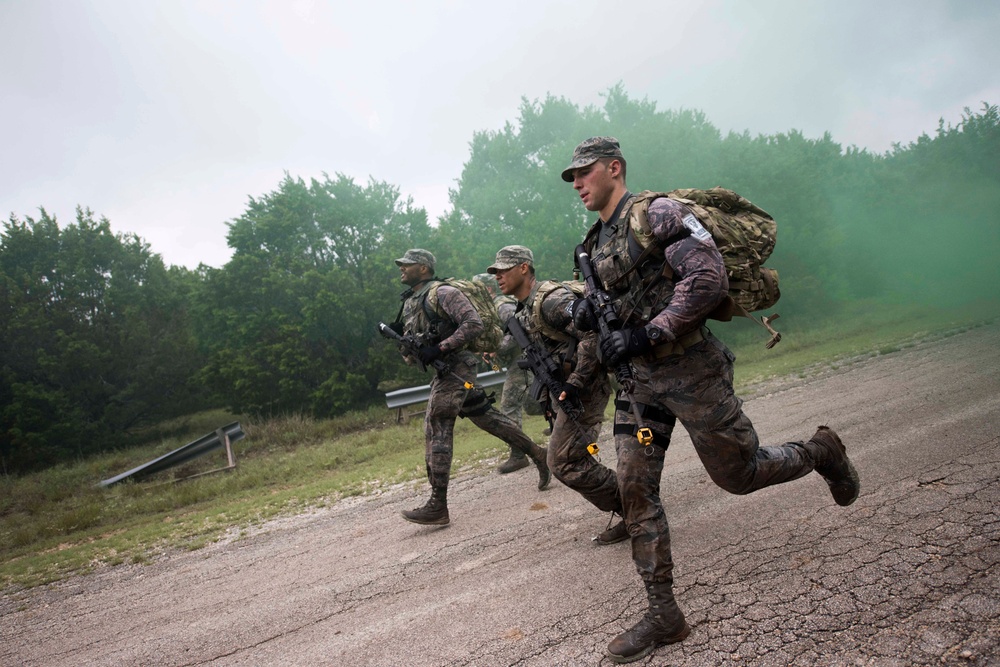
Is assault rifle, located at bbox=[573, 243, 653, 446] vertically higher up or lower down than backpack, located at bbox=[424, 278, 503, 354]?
lower down

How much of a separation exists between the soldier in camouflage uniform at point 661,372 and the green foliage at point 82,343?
54.4 ft

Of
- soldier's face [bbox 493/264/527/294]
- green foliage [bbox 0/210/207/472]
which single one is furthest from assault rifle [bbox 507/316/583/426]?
green foliage [bbox 0/210/207/472]

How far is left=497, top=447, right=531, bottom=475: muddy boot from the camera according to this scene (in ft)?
21.1

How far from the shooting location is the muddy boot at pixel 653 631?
2414 millimetres

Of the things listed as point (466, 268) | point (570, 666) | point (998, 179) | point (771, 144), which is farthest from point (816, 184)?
point (570, 666)

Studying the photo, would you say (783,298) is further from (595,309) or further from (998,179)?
(595,309)

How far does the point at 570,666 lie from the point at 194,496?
7102 millimetres

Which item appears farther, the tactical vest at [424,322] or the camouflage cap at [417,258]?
the camouflage cap at [417,258]

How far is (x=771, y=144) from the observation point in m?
28.6

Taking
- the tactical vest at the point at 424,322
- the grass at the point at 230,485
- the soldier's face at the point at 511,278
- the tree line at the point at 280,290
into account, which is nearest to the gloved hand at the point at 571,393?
the soldier's face at the point at 511,278

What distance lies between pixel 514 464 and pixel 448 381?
6.01 ft

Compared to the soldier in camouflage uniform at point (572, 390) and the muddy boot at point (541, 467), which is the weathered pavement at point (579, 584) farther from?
the soldier in camouflage uniform at point (572, 390)

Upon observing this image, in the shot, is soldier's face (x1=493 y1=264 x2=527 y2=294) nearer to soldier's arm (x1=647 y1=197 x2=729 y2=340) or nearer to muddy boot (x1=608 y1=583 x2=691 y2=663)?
soldier's arm (x1=647 y1=197 x2=729 y2=340)

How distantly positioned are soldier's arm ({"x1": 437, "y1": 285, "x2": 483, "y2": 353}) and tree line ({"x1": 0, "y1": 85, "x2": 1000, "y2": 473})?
37.2 feet
